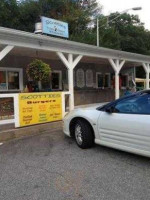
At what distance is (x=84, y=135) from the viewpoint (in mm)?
5789

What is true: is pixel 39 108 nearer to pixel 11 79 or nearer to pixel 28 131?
pixel 28 131

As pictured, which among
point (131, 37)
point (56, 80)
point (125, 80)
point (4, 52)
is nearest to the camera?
point (4, 52)

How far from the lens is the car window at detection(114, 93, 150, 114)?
492cm

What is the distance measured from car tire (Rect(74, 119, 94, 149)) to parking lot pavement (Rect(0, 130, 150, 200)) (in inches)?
5.7

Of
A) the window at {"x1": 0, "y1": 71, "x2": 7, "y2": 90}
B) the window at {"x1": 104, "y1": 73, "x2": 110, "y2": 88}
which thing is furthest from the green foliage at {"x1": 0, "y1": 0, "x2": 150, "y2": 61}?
the window at {"x1": 0, "y1": 71, "x2": 7, "y2": 90}

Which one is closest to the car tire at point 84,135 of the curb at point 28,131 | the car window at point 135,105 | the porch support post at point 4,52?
the car window at point 135,105

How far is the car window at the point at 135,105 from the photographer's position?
4916mm

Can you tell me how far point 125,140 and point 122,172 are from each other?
0.76m

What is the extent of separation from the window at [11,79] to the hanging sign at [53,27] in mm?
2626

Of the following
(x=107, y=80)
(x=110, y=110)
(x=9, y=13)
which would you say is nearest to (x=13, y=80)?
(x=107, y=80)

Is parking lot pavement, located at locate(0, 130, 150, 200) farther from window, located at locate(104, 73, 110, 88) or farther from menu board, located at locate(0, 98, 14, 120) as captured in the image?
window, located at locate(104, 73, 110, 88)

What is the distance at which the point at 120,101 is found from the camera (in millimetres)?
5387

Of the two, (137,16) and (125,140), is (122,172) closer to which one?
(125,140)

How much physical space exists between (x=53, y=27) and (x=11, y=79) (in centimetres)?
377
